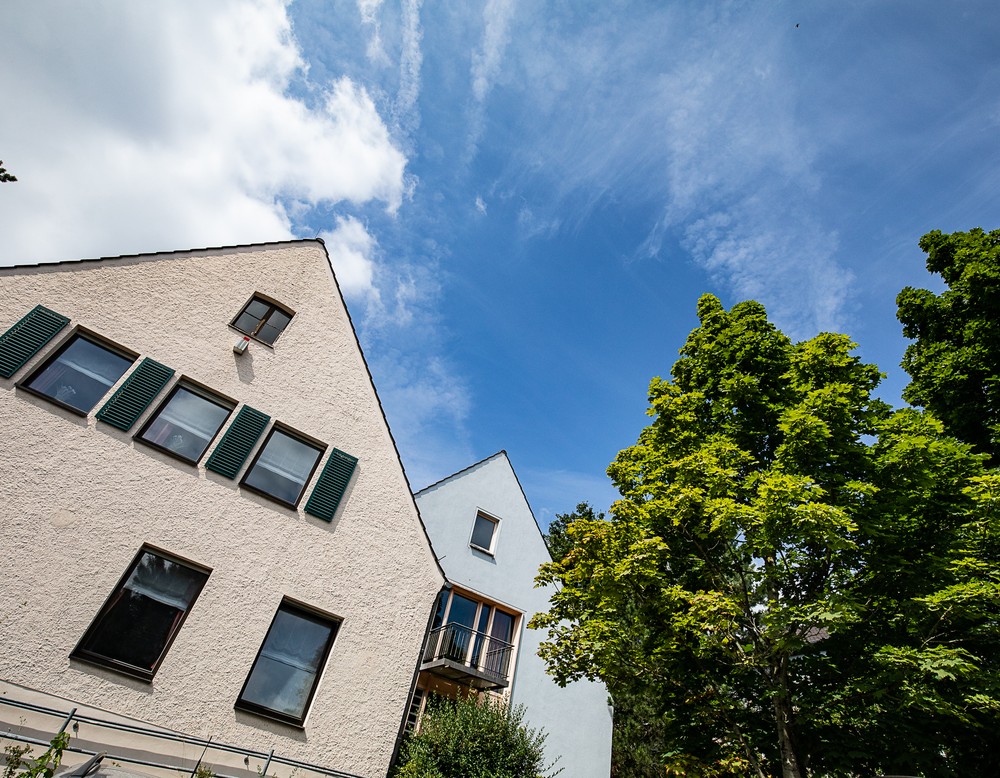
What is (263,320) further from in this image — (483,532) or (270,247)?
(483,532)

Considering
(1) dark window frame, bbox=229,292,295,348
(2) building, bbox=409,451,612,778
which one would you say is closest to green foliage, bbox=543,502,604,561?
(2) building, bbox=409,451,612,778

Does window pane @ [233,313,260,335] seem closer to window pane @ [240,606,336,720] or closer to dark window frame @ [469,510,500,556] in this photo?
window pane @ [240,606,336,720]

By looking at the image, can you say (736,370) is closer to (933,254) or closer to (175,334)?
(933,254)

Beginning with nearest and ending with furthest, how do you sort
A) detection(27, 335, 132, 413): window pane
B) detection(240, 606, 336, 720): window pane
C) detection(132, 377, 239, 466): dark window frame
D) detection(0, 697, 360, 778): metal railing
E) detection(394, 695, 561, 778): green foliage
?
detection(0, 697, 360, 778): metal railing → detection(240, 606, 336, 720): window pane → detection(27, 335, 132, 413): window pane → detection(132, 377, 239, 466): dark window frame → detection(394, 695, 561, 778): green foliage

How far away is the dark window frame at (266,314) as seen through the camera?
31.8ft

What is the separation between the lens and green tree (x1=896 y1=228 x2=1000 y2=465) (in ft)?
39.2

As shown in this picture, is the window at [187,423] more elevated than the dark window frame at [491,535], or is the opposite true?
the dark window frame at [491,535]

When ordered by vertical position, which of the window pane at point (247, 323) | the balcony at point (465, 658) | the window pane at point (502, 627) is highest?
the window pane at point (247, 323)

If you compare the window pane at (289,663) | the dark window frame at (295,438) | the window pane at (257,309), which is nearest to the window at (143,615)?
the window pane at (289,663)

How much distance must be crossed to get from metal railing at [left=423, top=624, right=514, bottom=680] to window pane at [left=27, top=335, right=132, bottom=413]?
32.5 ft

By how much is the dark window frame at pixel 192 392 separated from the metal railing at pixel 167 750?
344cm

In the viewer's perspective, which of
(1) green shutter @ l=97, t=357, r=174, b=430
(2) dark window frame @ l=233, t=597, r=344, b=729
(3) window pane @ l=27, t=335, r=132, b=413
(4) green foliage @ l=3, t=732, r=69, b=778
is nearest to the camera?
(4) green foliage @ l=3, t=732, r=69, b=778

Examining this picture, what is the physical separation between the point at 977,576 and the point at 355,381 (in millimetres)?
11962

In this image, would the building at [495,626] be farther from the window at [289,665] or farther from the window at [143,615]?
the window at [143,615]
